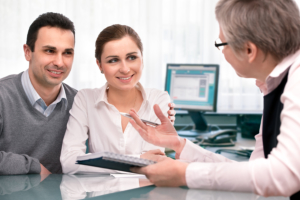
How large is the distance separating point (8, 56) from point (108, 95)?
2.23 metres

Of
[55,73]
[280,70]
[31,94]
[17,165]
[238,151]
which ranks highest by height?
[280,70]

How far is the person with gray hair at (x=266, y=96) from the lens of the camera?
2.53 ft

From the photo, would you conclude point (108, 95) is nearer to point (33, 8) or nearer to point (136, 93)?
point (136, 93)

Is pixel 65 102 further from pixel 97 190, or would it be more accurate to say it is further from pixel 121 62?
pixel 97 190

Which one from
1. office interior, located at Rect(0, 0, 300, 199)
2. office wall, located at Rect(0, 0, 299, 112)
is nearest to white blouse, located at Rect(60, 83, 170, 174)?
office interior, located at Rect(0, 0, 300, 199)

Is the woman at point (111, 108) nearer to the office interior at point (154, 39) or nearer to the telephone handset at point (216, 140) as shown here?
the telephone handset at point (216, 140)

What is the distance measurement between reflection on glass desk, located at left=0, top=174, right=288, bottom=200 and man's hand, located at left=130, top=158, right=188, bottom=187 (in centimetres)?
3

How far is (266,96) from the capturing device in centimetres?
105

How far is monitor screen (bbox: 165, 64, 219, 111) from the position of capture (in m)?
2.97

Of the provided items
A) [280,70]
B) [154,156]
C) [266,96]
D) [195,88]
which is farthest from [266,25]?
[195,88]

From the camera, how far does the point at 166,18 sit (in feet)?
12.1

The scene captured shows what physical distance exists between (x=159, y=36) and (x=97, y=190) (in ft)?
9.53

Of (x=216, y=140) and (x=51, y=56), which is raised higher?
(x=51, y=56)

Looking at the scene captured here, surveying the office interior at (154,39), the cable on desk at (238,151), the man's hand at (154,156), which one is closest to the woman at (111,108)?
the man's hand at (154,156)
